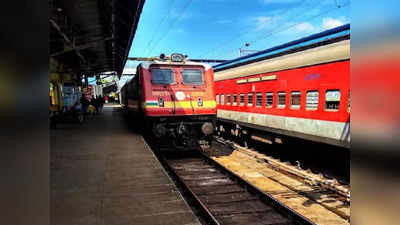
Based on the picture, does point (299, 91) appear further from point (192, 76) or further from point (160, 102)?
point (160, 102)

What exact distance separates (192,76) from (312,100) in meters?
4.61

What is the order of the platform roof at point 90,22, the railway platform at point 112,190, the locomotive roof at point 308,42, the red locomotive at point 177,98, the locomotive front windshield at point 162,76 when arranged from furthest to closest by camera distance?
the platform roof at point 90,22
the locomotive front windshield at point 162,76
the red locomotive at point 177,98
the locomotive roof at point 308,42
the railway platform at point 112,190

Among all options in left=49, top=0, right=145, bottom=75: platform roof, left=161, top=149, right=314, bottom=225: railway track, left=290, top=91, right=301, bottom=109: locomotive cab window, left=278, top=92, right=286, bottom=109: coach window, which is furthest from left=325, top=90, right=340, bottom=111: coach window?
left=49, top=0, right=145, bottom=75: platform roof

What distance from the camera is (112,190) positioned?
641cm

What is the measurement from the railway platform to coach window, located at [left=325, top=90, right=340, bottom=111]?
14.0 ft

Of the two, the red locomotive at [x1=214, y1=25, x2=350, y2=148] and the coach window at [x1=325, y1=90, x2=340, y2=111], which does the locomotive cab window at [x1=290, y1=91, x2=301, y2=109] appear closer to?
the red locomotive at [x1=214, y1=25, x2=350, y2=148]

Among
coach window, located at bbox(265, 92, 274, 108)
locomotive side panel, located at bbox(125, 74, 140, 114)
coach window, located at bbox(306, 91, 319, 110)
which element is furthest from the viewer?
locomotive side panel, located at bbox(125, 74, 140, 114)

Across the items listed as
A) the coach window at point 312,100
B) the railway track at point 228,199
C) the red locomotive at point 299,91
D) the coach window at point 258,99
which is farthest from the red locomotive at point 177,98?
the coach window at point 312,100

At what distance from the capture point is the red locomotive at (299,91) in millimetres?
7637

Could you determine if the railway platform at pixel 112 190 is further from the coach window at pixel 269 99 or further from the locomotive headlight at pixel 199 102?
the coach window at pixel 269 99

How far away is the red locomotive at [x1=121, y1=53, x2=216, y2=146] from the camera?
11.0m

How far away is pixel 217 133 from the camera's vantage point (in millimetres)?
18578

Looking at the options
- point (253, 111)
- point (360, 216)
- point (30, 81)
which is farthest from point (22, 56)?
point (253, 111)

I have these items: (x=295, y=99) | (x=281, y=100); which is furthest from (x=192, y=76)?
(x=295, y=99)
